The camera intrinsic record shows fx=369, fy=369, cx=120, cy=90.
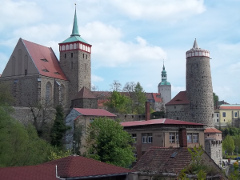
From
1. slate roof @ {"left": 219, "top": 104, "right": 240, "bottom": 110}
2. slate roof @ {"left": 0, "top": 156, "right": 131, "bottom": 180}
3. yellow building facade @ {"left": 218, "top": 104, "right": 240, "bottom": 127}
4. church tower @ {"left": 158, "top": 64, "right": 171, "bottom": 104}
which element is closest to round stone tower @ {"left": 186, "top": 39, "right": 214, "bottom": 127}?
slate roof @ {"left": 0, "top": 156, "right": 131, "bottom": 180}

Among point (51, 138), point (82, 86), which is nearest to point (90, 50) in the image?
point (82, 86)

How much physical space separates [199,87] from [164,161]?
30.2 meters

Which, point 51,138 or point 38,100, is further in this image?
point 38,100

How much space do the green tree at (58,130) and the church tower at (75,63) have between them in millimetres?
13616

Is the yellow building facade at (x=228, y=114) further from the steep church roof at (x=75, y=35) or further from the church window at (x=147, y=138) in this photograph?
the church window at (x=147, y=138)

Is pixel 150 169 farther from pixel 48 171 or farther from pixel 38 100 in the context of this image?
pixel 38 100

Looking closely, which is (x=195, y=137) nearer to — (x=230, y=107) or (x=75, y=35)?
(x=75, y=35)

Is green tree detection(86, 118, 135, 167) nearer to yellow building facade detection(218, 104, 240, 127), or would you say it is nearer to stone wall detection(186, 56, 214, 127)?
stone wall detection(186, 56, 214, 127)

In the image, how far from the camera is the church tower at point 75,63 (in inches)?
2117

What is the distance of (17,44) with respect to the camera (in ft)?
170

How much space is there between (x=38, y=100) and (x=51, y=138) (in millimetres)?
10443

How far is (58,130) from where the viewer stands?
128 ft

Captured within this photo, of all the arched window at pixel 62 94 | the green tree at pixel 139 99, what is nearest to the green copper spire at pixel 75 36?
the arched window at pixel 62 94

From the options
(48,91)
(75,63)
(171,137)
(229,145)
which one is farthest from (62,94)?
(229,145)
